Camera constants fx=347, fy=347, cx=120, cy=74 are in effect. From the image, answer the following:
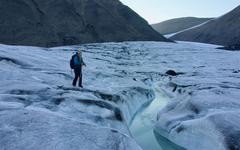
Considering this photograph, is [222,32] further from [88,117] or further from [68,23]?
[88,117]

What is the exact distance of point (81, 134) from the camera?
7477 millimetres

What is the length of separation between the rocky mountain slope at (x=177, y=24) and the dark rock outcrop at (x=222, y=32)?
3239 centimetres

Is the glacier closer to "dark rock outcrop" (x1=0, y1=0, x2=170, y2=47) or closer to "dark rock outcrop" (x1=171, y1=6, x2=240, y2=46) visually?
"dark rock outcrop" (x1=0, y1=0, x2=170, y2=47)

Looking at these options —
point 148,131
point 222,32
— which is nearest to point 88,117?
point 148,131

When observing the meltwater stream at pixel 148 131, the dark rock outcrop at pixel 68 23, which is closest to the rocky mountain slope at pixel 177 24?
the dark rock outcrop at pixel 68 23

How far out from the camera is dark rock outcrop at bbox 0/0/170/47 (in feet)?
162

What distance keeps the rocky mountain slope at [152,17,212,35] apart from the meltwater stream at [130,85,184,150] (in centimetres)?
11844

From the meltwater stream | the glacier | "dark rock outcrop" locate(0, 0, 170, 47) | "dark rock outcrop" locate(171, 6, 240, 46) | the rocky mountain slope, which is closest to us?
the glacier

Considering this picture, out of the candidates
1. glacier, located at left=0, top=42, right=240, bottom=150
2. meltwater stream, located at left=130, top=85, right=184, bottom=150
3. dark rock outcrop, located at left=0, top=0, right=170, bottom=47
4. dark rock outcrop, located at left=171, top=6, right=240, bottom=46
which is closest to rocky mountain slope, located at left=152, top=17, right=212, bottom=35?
dark rock outcrop, located at left=171, top=6, right=240, bottom=46

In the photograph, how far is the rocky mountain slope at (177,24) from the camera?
136m

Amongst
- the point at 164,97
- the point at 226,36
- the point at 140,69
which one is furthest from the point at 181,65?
the point at 226,36

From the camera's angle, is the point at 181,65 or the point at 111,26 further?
the point at 111,26

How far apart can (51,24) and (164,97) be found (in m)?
35.8

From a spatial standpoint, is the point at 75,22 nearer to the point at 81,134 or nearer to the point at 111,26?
the point at 111,26
